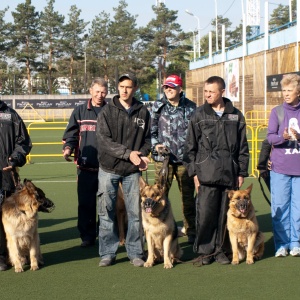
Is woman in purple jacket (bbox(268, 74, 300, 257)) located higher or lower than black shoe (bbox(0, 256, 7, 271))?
higher

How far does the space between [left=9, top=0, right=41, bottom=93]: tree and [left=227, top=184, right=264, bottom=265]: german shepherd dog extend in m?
68.0

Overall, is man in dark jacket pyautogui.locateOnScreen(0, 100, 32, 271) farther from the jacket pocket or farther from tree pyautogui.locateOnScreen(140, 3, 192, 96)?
tree pyautogui.locateOnScreen(140, 3, 192, 96)

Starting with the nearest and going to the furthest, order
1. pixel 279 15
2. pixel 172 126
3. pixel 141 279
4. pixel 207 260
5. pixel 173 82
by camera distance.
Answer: pixel 141 279 < pixel 207 260 < pixel 173 82 < pixel 172 126 < pixel 279 15

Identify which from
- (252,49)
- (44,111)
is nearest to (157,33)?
(44,111)

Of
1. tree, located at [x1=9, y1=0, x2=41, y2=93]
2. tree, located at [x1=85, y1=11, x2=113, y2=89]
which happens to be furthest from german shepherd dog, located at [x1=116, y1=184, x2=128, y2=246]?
tree, located at [x1=85, y1=11, x2=113, y2=89]

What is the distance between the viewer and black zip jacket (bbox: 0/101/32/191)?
6820 mm

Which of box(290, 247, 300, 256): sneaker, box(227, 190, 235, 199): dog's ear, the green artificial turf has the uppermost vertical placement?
box(227, 190, 235, 199): dog's ear

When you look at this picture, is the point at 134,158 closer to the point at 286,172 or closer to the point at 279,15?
the point at 286,172

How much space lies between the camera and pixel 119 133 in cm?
680

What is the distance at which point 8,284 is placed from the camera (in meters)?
6.25

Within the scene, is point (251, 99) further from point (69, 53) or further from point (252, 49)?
point (69, 53)

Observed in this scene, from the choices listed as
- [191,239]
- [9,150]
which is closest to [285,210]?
[191,239]

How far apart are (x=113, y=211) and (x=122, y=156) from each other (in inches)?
26.6

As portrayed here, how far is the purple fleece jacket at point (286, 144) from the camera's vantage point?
6.99m
